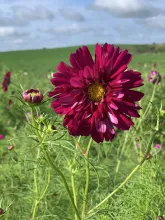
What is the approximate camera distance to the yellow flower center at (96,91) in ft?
3.74

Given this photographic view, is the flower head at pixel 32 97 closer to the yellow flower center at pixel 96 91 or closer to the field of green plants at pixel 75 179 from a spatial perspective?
the field of green plants at pixel 75 179

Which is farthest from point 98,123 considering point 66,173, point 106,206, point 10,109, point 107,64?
point 10,109

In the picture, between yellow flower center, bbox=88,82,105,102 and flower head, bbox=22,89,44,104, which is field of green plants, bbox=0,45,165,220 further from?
yellow flower center, bbox=88,82,105,102

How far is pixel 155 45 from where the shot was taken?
32906 millimetres

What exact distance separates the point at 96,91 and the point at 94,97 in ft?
0.08

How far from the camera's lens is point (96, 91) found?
1.16 meters

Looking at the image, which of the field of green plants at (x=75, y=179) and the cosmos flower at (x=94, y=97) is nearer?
the cosmos flower at (x=94, y=97)

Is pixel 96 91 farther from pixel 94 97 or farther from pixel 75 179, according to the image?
pixel 75 179

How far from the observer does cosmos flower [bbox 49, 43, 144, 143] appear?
111cm

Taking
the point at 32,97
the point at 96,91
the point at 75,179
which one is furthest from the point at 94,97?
the point at 75,179

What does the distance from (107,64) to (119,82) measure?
59 mm

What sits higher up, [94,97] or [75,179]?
[94,97]

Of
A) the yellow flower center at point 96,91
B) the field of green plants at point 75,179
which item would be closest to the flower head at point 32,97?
the field of green plants at point 75,179

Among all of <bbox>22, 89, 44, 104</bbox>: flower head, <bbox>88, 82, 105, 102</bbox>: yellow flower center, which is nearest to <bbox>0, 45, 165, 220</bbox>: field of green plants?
<bbox>22, 89, 44, 104</bbox>: flower head
